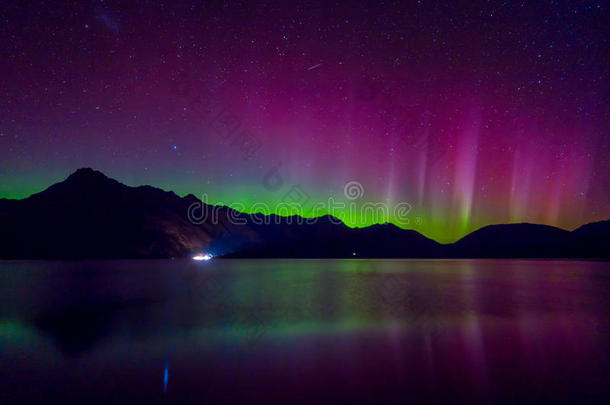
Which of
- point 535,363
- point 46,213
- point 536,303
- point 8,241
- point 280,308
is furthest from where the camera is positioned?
point 46,213

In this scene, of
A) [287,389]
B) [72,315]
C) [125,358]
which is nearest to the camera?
[287,389]

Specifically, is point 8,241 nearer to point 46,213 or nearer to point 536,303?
point 46,213

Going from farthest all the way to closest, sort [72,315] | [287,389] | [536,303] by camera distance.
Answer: [536,303]
[72,315]
[287,389]

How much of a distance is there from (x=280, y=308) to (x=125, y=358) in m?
10.1

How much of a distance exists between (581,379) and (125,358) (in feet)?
39.4

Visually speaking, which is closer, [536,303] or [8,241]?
[536,303]

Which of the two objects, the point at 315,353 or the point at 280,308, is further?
the point at 280,308

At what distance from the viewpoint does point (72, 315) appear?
664 inches

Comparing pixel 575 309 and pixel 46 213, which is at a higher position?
pixel 46 213

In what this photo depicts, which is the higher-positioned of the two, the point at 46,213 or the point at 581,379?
the point at 46,213

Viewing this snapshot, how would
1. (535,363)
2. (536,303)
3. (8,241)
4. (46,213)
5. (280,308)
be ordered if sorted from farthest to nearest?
(46,213), (8,241), (536,303), (280,308), (535,363)

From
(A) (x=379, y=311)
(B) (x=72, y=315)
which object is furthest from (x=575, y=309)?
(B) (x=72, y=315)

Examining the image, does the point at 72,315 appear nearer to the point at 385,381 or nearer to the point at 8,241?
the point at 385,381

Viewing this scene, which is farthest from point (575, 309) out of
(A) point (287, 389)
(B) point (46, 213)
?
(B) point (46, 213)
